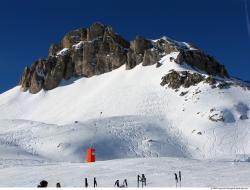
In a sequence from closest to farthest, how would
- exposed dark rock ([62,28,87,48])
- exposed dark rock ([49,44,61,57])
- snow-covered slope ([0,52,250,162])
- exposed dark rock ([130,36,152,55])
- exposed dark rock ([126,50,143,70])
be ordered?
snow-covered slope ([0,52,250,162])
exposed dark rock ([126,50,143,70])
exposed dark rock ([130,36,152,55])
exposed dark rock ([62,28,87,48])
exposed dark rock ([49,44,61,57])

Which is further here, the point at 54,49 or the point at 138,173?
the point at 54,49

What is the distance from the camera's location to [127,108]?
10150cm

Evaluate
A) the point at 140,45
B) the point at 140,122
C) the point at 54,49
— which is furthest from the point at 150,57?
the point at 54,49

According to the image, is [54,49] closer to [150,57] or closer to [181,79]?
[150,57]

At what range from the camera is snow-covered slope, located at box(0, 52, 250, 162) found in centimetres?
7100

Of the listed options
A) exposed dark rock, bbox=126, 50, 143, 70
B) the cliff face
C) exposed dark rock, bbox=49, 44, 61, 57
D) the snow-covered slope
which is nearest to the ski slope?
the snow-covered slope

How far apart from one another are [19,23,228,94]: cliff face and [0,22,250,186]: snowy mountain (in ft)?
0.98

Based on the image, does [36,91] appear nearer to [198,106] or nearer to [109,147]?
[198,106]

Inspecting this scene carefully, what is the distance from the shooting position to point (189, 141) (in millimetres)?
78375

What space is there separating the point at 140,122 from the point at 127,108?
55.7 ft

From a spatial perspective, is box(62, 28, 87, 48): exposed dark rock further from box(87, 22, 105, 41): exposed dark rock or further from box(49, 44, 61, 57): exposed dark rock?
box(87, 22, 105, 41): exposed dark rock

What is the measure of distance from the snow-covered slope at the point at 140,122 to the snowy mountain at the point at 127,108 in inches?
6.0

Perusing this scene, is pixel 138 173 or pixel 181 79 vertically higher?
pixel 181 79

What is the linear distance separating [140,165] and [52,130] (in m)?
41.1
